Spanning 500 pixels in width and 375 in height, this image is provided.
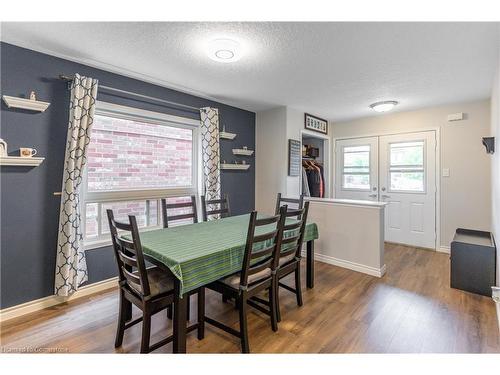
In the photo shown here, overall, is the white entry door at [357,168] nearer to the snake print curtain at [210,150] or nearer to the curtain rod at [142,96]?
the snake print curtain at [210,150]

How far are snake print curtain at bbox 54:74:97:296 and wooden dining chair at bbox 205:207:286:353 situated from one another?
142 centimetres

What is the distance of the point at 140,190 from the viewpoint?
10.1 ft

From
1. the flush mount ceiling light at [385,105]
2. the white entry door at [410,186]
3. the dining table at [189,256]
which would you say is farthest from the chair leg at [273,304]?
the white entry door at [410,186]

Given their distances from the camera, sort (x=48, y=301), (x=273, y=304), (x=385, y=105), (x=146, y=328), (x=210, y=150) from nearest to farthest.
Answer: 1. (x=146, y=328)
2. (x=273, y=304)
3. (x=48, y=301)
4. (x=210, y=150)
5. (x=385, y=105)

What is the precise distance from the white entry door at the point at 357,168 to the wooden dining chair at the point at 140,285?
397cm

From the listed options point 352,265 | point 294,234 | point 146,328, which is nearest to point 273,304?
point 294,234

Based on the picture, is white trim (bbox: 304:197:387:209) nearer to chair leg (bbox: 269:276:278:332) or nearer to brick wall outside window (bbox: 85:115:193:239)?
chair leg (bbox: 269:276:278:332)

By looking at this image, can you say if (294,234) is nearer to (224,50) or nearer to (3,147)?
(224,50)

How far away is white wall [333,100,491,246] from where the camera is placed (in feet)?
12.0

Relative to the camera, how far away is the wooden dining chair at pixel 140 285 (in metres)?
1.55

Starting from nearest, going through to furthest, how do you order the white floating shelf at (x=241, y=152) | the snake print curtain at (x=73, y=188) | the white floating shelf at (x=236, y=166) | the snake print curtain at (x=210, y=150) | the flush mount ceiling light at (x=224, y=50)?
the flush mount ceiling light at (x=224, y=50) → the snake print curtain at (x=73, y=188) → the snake print curtain at (x=210, y=150) → the white floating shelf at (x=236, y=166) → the white floating shelf at (x=241, y=152)

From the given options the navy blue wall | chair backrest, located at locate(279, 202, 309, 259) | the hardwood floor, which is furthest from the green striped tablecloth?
the navy blue wall

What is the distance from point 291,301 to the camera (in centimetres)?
251

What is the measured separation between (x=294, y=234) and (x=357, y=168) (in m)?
3.12
